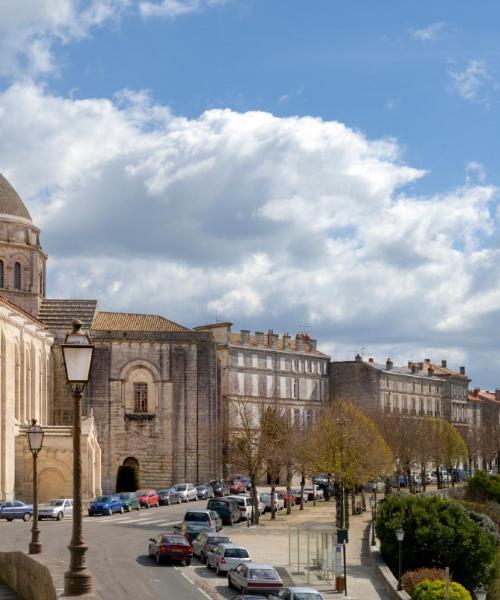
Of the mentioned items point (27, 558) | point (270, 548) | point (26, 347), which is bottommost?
point (270, 548)

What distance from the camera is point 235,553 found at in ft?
117

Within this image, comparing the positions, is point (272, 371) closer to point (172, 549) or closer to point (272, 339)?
point (272, 339)

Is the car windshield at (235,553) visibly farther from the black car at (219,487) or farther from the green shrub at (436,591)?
the black car at (219,487)

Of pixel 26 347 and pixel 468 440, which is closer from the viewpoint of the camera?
pixel 26 347

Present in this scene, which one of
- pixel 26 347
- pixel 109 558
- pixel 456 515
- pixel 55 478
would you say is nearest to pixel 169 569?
pixel 109 558

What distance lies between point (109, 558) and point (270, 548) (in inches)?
352

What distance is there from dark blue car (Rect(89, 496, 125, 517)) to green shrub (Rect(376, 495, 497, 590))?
21.0 metres

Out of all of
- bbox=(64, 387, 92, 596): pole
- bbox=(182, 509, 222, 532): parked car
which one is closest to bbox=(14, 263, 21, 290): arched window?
bbox=(182, 509, 222, 532): parked car

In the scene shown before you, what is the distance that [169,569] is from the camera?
35969 mm

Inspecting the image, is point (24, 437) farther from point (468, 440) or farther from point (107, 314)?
point (468, 440)

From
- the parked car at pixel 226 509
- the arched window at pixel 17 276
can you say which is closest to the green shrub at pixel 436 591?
the parked car at pixel 226 509

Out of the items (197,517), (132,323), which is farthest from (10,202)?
(197,517)

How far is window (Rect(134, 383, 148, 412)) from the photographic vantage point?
3162 inches

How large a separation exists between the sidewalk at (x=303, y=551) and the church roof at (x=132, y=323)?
24.8 metres
